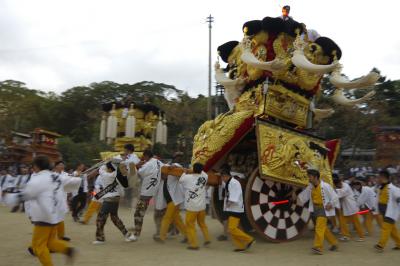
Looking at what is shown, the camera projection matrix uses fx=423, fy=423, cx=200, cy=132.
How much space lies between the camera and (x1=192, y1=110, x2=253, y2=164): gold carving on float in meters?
7.71

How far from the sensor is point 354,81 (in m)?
7.57

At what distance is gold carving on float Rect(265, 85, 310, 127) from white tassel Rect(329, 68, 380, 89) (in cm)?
70

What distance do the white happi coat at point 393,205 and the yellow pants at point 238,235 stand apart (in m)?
2.21

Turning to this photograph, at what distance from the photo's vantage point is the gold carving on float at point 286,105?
7965 millimetres

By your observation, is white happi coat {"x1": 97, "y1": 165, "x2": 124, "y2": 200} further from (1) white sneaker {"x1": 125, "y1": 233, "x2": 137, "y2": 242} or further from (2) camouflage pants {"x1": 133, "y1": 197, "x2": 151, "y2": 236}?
(1) white sneaker {"x1": 125, "y1": 233, "x2": 137, "y2": 242}

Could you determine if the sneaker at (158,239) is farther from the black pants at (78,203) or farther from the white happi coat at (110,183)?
the black pants at (78,203)

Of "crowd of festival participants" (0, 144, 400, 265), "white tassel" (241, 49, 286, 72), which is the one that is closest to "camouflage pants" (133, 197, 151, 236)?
"crowd of festival participants" (0, 144, 400, 265)

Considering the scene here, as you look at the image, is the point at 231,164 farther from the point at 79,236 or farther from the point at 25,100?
the point at 25,100

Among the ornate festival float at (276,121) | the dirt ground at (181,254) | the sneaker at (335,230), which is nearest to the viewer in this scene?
the dirt ground at (181,254)

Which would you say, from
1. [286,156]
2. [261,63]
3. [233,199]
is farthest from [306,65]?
[233,199]

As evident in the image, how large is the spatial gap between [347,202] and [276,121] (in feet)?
7.02

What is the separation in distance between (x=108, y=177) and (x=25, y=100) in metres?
31.2

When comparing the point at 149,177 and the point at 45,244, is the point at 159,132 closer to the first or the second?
the point at 149,177

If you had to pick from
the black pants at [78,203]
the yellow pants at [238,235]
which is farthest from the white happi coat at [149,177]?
the black pants at [78,203]
